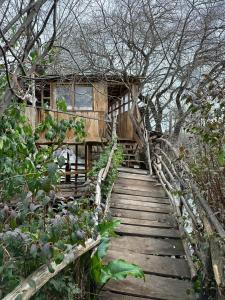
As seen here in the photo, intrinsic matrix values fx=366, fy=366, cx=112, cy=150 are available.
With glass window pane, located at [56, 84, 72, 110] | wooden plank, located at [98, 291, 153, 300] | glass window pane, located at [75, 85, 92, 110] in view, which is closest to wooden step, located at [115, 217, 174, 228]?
wooden plank, located at [98, 291, 153, 300]

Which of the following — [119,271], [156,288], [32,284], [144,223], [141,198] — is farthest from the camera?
[141,198]

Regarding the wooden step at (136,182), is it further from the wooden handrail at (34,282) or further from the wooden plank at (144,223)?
the wooden handrail at (34,282)

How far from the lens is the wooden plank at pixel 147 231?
543 cm

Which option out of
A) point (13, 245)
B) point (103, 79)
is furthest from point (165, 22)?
point (13, 245)

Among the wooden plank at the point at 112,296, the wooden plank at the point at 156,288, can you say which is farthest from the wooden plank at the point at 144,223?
the wooden plank at the point at 112,296

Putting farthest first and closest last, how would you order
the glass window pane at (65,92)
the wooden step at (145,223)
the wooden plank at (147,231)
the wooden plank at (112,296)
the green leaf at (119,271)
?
1. the glass window pane at (65,92)
2. the wooden step at (145,223)
3. the wooden plank at (147,231)
4. the wooden plank at (112,296)
5. the green leaf at (119,271)

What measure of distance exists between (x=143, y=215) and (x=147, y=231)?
2.56 ft

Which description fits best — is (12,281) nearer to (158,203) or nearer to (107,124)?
(158,203)

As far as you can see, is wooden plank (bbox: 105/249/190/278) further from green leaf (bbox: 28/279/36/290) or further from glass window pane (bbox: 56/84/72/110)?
glass window pane (bbox: 56/84/72/110)

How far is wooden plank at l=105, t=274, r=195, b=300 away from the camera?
3816mm

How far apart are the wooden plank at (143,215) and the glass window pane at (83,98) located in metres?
9.20

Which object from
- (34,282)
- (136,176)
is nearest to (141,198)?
(136,176)

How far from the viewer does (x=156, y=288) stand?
3.95 metres

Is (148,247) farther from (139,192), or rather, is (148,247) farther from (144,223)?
(139,192)
